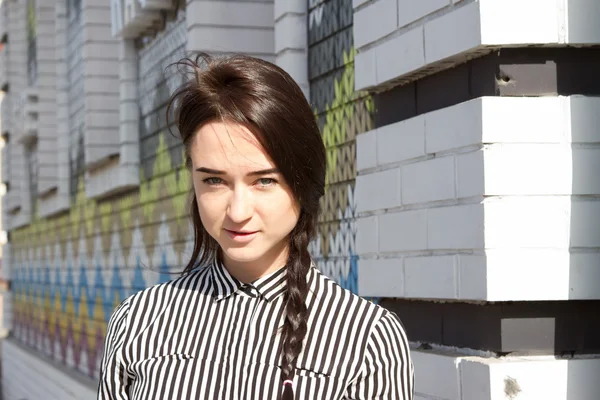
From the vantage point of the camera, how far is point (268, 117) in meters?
2.34

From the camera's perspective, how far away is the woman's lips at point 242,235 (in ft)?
7.86

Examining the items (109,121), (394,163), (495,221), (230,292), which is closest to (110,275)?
(109,121)

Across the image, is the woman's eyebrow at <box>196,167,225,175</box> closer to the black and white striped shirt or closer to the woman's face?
the woman's face

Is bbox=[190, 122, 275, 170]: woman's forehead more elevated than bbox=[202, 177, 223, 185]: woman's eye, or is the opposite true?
bbox=[190, 122, 275, 170]: woman's forehead

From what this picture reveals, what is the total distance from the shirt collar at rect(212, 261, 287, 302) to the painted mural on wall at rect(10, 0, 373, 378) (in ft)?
0.99

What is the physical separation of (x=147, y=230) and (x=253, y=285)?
259 inches

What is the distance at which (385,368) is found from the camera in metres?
2.41

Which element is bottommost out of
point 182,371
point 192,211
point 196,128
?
point 182,371

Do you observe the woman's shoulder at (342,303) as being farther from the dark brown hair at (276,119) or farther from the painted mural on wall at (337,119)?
the painted mural on wall at (337,119)

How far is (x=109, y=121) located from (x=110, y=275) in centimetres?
144

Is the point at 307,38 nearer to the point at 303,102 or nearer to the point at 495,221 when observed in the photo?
the point at 495,221

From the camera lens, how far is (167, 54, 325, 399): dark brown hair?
2342 millimetres

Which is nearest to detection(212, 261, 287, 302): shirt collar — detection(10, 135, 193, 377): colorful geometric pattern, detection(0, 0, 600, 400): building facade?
detection(0, 0, 600, 400): building facade

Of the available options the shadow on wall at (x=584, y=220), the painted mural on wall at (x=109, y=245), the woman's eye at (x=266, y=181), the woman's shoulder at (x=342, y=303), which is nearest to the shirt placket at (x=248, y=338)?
the woman's shoulder at (x=342, y=303)
